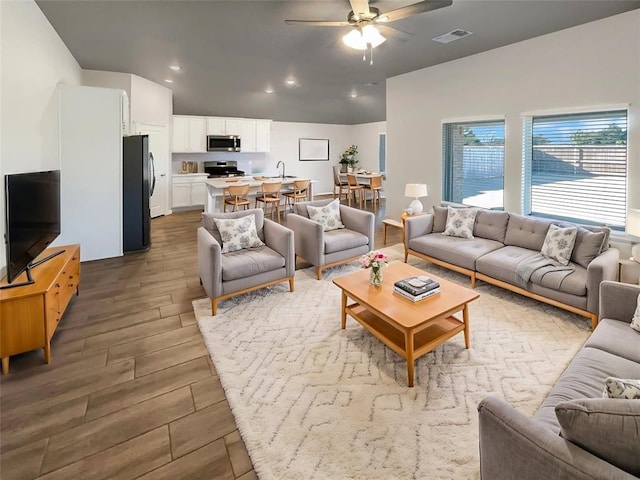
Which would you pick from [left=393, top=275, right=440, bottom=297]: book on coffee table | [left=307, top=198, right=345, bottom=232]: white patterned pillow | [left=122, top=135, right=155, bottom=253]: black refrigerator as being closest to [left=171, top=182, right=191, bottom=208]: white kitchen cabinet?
[left=122, top=135, right=155, bottom=253]: black refrigerator

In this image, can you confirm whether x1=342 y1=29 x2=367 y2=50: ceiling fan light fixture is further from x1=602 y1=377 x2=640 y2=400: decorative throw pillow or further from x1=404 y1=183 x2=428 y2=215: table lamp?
x1=602 y1=377 x2=640 y2=400: decorative throw pillow

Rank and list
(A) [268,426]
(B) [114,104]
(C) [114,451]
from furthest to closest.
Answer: (B) [114,104] → (A) [268,426] → (C) [114,451]

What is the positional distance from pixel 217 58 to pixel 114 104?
166 centimetres

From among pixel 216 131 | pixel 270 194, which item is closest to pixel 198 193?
pixel 216 131

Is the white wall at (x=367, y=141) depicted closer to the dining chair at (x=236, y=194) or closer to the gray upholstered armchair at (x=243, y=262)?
the dining chair at (x=236, y=194)

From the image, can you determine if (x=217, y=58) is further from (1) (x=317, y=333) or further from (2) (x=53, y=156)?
(1) (x=317, y=333)

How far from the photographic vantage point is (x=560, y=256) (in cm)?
329

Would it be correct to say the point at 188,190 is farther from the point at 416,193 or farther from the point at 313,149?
the point at 416,193

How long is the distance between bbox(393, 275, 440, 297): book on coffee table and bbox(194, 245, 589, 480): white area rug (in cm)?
47

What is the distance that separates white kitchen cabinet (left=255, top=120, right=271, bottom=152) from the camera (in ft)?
31.7

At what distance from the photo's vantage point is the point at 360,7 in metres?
2.94

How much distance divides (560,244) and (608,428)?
279 cm

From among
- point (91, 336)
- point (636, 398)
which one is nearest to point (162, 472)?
point (91, 336)

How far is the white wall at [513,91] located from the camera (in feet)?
11.8
